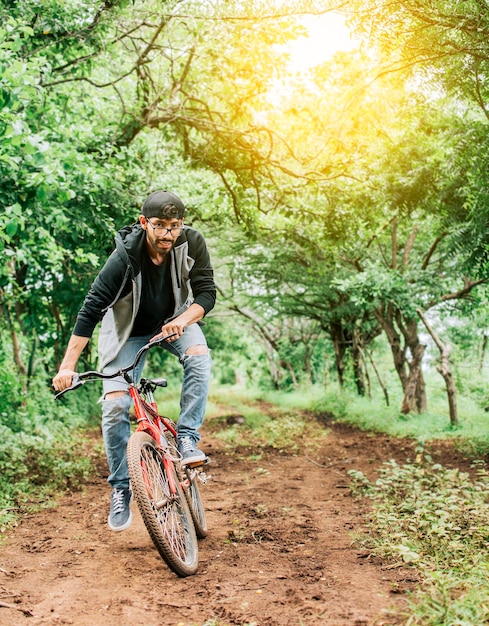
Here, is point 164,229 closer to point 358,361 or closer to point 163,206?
point 163,206

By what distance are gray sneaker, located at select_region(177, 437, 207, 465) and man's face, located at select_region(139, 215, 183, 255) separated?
1.36 metres

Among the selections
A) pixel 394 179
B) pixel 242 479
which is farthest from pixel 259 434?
pixel 394 179

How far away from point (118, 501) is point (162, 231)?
1.91 m

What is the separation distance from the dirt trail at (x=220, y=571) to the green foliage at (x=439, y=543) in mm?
145

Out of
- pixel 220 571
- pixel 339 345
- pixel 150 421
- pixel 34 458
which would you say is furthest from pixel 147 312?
pixel 339 345

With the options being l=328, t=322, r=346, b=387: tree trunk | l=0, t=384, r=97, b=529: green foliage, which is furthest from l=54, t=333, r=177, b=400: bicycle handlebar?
l=328, t=322, r=346, b=387: tree trunk

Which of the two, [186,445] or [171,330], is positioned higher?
[171,330]

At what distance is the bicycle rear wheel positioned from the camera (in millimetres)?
4195

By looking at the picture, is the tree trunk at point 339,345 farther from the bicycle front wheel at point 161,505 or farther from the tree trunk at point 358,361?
the bicycle front wheel at point 161,505

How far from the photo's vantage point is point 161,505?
3553 mm

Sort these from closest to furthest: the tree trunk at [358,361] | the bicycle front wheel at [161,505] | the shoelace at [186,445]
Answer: the bicycle front wheel at [161,505] → the shoelace at [186,445] → the tree trunk at [358,361]

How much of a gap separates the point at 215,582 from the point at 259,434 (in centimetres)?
917

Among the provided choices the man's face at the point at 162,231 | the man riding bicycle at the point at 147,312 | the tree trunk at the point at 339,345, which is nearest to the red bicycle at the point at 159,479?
the man riding bicycle at the point at 147,312

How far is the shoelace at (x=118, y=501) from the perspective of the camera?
13.0 feet
